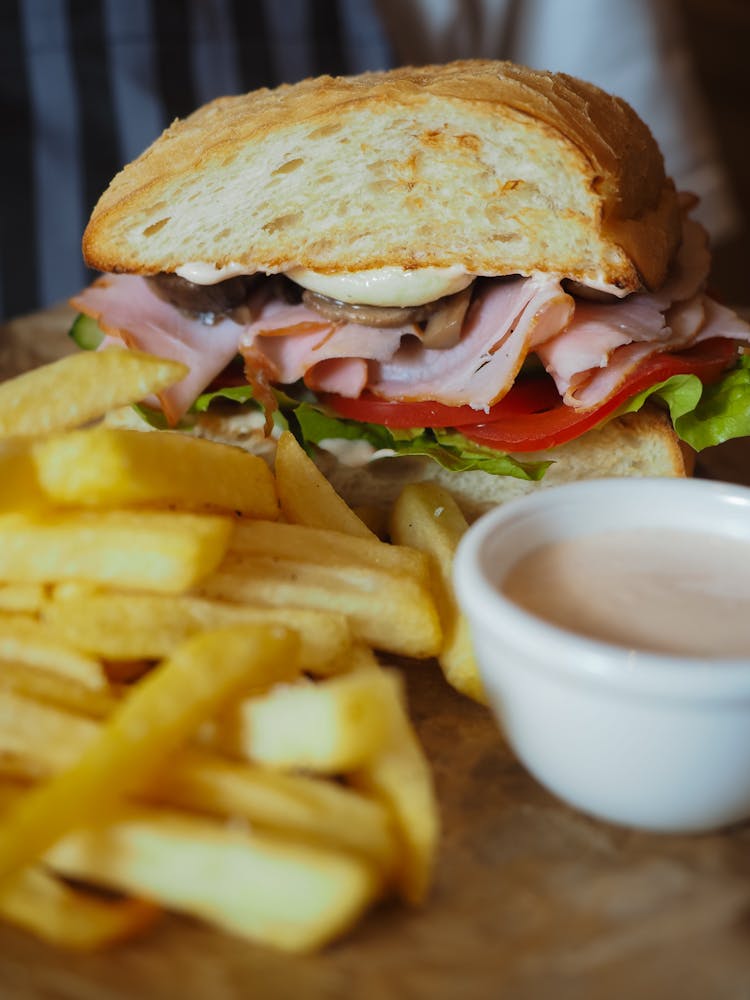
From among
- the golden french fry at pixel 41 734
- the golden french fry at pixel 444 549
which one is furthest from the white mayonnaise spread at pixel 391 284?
the golden french fry at pixel 41 734

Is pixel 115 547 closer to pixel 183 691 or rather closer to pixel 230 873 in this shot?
pixel 183 691

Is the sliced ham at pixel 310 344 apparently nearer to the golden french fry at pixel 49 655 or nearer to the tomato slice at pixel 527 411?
the tomato slice at pixel 527 411

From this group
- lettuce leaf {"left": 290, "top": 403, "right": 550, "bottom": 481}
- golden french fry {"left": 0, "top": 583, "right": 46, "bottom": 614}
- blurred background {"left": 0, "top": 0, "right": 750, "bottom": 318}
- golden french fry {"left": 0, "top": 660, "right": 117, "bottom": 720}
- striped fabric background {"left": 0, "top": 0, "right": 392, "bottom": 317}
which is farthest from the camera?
striped fabric background {"left": 0, "top": 0, "right": 392, "bottom": 317}

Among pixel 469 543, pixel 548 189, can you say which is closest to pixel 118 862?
pixel 469 543

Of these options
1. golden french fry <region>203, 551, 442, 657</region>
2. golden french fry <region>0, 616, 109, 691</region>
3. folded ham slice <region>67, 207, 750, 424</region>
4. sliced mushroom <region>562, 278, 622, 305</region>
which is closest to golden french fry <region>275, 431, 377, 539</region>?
golden french fry <region>203, 551, 442, 657</region>

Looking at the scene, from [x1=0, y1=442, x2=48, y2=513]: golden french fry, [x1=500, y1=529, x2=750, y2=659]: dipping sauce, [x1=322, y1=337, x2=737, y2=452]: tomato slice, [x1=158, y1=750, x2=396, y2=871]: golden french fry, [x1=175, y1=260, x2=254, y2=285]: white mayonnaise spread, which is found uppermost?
[x1=0, y1=442, x2=48, y2=513]: golden french fry

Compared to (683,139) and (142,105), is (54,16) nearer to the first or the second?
(142,105)

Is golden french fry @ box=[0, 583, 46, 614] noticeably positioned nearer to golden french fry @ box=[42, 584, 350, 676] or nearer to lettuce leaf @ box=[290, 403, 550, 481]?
golden french fry @ box=[42, 584, 350, 676]
